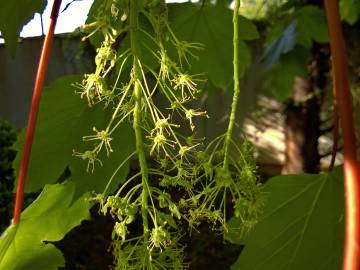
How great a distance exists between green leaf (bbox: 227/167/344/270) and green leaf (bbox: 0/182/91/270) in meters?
0.14

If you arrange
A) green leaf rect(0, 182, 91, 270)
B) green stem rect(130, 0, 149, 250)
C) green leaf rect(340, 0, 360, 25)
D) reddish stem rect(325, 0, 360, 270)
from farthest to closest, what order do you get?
green leaf rect(340, 0, 360, 25), green leaf rect(0, 182, 91, 270), green stem rect(130, 0, 149, 250), reddish stem rect(325, 0, 360, 270)

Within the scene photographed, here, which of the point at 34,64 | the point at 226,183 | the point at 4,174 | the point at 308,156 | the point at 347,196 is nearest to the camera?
the point at 347,196

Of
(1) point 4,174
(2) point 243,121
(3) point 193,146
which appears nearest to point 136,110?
(3) point 193,146

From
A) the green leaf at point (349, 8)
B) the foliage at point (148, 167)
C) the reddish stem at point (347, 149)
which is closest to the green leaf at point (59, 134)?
the foliage at point (148, 167)

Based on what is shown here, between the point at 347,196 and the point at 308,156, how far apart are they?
2.05m

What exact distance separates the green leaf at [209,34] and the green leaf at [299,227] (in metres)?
0.23

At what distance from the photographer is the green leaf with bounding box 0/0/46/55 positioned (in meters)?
0.59

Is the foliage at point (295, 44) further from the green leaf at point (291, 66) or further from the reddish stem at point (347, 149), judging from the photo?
the reddish stem at point (347, 149)

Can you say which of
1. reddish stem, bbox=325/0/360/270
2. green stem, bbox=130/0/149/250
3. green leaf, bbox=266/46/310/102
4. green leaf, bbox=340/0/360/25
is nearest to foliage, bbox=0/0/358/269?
green stem, bbox=130/0/149/250

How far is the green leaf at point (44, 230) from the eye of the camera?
51 cm

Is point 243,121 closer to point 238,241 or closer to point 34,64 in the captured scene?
point 34,64

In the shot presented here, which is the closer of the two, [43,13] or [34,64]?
[43,13]

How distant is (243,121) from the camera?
3949mm

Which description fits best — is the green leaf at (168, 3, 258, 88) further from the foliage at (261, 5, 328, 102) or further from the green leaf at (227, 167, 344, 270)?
the foliage at (261, 5, 328, 102)
